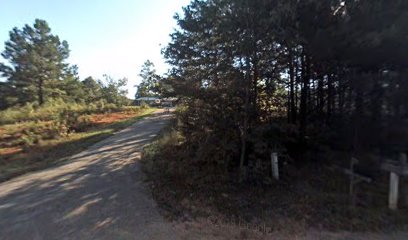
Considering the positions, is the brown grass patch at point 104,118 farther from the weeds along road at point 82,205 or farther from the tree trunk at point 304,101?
the tree trunk at point 304,101

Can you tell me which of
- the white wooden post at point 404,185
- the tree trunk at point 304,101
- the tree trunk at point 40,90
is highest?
the tree trunk at point 40,90

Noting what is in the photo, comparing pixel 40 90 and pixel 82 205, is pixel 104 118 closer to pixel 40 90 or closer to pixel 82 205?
pixel 40 90

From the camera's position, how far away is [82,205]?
7.87 meters

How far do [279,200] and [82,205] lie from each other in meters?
3.98

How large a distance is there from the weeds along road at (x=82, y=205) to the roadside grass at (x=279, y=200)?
525mm

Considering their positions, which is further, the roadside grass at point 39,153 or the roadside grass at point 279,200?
the roadside grass at point 39,153

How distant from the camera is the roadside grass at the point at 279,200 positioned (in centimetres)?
663

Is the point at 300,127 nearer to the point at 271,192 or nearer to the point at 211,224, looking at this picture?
the point at 271,192

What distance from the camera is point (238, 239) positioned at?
5.96 metres

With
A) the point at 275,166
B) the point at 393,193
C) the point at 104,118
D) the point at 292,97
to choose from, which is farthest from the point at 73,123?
the point at 393,193

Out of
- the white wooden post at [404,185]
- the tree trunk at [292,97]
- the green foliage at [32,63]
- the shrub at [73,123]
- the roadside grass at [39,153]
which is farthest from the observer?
the green foliage at [32,63]

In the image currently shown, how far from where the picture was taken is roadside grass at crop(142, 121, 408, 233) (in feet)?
21.8

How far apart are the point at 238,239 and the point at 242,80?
4085 millimetres

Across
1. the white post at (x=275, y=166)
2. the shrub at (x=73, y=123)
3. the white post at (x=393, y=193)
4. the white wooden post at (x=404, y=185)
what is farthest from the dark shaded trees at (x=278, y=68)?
the shrub at (x=73, y=123)
